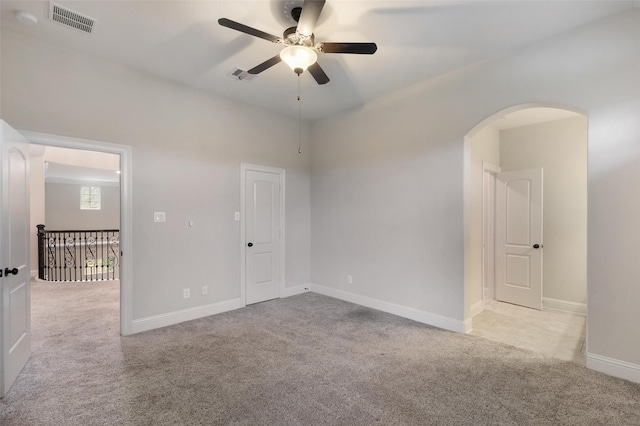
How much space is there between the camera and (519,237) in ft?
15.7

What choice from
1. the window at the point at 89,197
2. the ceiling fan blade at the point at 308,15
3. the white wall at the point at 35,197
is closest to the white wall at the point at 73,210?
the window at the point at 89,197

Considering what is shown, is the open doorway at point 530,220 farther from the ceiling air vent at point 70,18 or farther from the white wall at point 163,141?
the ceiling air vent at point 70,18

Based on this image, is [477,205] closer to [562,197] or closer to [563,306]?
[562,197]

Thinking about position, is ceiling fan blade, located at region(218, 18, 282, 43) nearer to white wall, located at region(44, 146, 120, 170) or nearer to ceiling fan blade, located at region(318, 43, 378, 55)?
ceiling fan blade, located at region(318, 43, 378, 55)

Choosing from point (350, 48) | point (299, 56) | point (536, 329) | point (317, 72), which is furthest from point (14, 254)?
point (536, 329)

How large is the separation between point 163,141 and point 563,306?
20.4ft

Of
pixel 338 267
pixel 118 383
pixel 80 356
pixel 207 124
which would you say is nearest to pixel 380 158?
pixel 338 267

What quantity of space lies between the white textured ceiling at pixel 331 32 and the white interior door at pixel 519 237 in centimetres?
235

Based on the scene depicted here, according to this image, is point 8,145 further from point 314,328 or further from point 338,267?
point 338,267

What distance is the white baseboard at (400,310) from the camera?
3664 millimetres

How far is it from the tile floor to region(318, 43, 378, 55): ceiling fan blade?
3347 millimetres

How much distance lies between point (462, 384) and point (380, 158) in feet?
9.95

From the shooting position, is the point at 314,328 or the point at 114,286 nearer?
the point at 314,328

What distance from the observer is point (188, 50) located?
3168 mm
